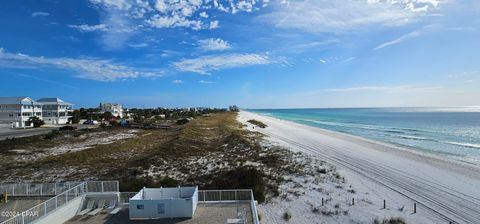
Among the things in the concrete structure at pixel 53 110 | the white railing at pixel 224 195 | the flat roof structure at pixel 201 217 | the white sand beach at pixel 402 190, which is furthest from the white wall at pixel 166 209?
the concrete structure at pixel 53 110

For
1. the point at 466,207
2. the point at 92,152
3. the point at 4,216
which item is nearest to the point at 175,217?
the point at 4,216

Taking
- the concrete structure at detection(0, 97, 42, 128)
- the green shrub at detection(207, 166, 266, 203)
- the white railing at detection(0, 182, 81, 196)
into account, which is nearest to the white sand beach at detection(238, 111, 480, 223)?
the green shrub at detection(207, 166, 266, 203)

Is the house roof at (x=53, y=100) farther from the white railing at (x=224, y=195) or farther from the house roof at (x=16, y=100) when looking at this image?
the white railing at (x=224, y=195)

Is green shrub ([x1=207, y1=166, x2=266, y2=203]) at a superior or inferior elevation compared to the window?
inferior

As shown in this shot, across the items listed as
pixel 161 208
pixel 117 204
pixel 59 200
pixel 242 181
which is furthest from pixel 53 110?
pixel 161 208

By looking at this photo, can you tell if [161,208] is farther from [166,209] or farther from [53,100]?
[53,100]

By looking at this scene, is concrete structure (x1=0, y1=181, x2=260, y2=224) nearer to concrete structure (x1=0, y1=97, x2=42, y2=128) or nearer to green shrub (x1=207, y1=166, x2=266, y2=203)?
green shrub (x1=207, y1=166, x2=266, y2=203)
